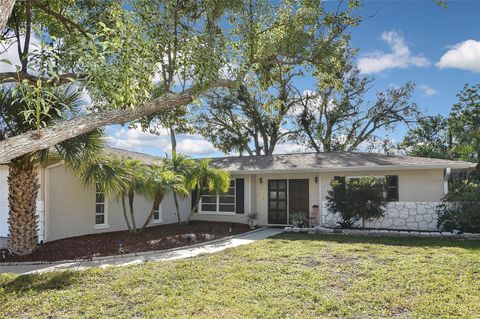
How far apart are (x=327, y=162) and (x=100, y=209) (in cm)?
973

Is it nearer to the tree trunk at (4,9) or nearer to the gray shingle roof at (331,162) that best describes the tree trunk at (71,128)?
the tree trunk at (4,9)

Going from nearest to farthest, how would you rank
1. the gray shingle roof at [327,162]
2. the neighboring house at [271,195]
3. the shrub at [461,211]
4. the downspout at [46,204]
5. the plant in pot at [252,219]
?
1. the downspout at [46,204]
2. the neighboring house at [271,195]
3. the shrub at [461,211]
4. the gray shingle roof at [327,162]
5. the plant in pot at [252,219]

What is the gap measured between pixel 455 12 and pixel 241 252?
36.6 ft

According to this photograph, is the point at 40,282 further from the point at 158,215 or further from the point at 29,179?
the point at 158,215

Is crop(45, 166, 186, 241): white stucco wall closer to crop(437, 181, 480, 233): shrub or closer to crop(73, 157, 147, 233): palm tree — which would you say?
crop(73, 157, 147, 233): palm tree

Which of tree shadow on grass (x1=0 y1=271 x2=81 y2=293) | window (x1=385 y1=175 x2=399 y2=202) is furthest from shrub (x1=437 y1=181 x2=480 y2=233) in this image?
tree shadow on grass (x1=0 y1=271 x2=81 y2=293)

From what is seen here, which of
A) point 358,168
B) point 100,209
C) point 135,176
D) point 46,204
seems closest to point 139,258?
point 135,176

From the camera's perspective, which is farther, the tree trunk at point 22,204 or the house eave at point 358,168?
the house eave at point 358,168

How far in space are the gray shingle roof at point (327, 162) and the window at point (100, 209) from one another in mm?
1656

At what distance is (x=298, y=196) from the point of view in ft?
56.9

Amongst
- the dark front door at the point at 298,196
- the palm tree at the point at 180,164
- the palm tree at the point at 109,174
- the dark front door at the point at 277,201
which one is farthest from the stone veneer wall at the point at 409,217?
the palm tree at the point at 109,174

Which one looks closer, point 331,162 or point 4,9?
point 4,9

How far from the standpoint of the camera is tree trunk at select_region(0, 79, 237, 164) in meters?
4.19

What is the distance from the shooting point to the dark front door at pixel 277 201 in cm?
1758
